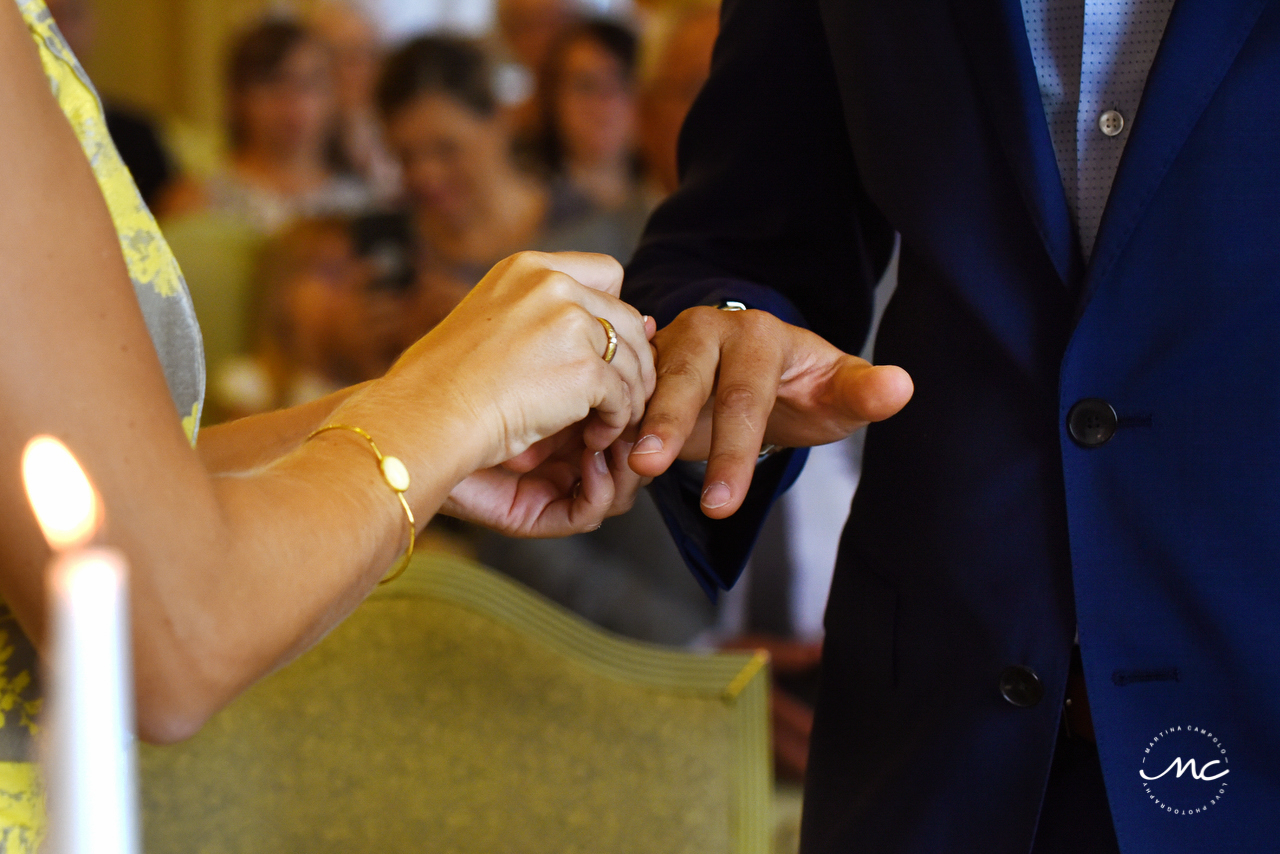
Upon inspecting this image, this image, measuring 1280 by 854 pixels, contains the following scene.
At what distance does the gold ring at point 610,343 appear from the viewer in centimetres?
78

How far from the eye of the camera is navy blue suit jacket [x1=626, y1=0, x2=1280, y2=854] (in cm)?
71

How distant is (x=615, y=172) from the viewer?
11.7 ft

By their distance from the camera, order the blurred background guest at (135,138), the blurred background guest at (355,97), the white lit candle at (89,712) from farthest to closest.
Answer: the blurred background guest at (355,97) → the blurred background guest at (135,138) → the white lit candle at (89,712)

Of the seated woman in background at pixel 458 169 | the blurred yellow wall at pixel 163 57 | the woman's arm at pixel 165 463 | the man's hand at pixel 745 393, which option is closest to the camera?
the woman's arm at pixel 165 463

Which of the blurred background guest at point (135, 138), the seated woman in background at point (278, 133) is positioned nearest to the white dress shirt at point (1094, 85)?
the seated woman in background at point (278, 133)

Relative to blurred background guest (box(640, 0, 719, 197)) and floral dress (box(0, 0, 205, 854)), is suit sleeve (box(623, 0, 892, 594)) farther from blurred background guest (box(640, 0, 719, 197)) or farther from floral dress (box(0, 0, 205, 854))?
blurred background guest (box(640, 0, 719, 197))

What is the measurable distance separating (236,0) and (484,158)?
1.90 m

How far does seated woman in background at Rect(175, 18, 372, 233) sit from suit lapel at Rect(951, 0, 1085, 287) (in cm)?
337

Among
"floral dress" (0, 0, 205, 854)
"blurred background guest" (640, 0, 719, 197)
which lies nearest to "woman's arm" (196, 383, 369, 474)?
"floral dress" (0, 0, 205, 854)

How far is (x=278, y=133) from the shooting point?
4.08 meters

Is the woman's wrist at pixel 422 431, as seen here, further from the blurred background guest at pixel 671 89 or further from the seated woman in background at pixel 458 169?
the seated woman in background at pixel 458 169

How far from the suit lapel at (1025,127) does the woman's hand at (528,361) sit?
27cm

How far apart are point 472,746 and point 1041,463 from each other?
22.5 inches

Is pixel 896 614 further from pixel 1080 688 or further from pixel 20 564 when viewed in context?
pixel 20 564
